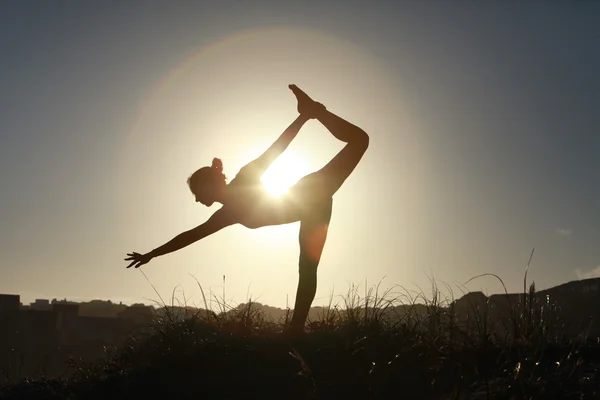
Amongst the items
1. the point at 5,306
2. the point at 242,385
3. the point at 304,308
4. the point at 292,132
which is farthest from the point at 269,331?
the point at 5,306

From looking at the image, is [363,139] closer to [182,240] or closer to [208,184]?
[208,184]

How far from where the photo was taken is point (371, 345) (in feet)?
15.2

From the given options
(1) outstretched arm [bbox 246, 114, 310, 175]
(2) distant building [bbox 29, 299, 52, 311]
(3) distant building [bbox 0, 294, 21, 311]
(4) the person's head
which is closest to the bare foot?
(1) outstretched arm [bbox 246, 114, 310, 175]

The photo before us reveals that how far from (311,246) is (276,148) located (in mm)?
1103

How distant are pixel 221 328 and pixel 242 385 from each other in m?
1.62

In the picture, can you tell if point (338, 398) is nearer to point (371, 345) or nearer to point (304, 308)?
point (371, 345)

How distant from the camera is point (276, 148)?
5.78m

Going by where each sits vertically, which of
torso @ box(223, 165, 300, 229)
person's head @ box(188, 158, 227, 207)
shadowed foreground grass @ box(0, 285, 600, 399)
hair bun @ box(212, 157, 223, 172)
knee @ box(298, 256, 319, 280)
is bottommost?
shadowed foreground grass @ box(0, 285, 600, 399)

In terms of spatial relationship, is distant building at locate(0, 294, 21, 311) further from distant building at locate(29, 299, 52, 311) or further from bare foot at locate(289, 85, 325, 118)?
bare foot at locate(289, 85, 325, 118)

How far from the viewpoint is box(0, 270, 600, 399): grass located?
345cm

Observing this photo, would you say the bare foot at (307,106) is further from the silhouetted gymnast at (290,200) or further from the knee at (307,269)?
the knee at (307,269)

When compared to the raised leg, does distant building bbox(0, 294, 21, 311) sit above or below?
above

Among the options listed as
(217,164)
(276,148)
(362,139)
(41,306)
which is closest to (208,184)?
(217,164)

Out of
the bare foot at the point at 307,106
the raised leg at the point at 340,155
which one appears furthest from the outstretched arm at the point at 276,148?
the raised leg at the point at 340,155
